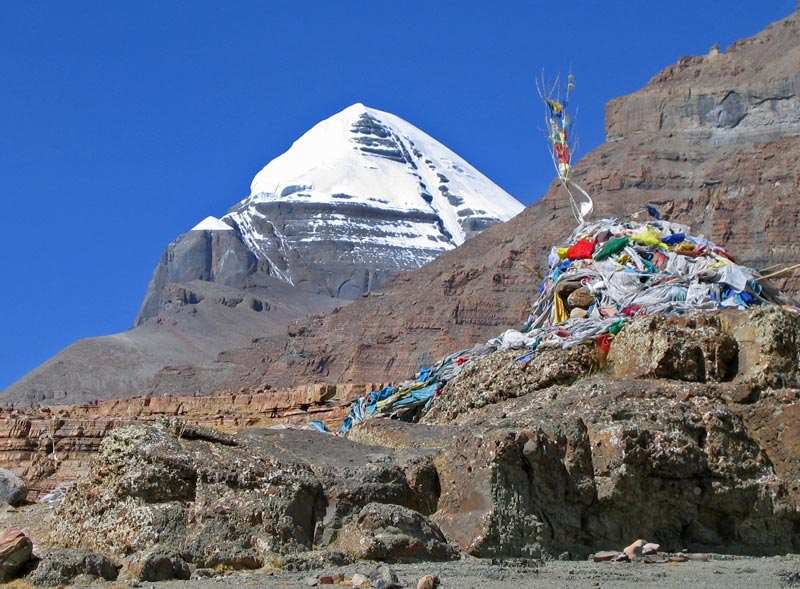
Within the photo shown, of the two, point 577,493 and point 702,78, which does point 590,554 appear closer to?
point 577,493

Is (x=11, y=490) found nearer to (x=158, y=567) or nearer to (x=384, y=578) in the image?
(x=158, y=567)

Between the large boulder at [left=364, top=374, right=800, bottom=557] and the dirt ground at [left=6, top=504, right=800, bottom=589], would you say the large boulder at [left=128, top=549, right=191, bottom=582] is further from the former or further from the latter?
the large boulder at [left=364, top=374, right=800, bottom=557]

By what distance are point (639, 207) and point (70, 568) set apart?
118 metres

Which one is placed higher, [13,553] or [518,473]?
[518,473]

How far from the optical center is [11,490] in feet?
49.8

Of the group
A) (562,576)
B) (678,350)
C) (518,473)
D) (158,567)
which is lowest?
(562,576)

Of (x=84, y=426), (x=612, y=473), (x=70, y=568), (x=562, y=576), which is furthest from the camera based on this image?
(x=84, y=426)

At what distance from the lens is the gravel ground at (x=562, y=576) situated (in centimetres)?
1061

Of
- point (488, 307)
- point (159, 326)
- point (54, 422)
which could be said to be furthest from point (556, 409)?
point (159, 326)

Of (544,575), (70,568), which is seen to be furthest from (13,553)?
(544,575)

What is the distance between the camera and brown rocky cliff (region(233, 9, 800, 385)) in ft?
396

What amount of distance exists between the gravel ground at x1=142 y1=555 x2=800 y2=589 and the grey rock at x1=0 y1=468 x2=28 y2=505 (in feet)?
14.7

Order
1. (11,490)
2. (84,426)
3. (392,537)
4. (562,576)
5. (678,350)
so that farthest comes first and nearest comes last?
(84,426)
(678,350)
(11,490)
(392,537)
(562,576)

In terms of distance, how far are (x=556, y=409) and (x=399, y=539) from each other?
11.4 feet
